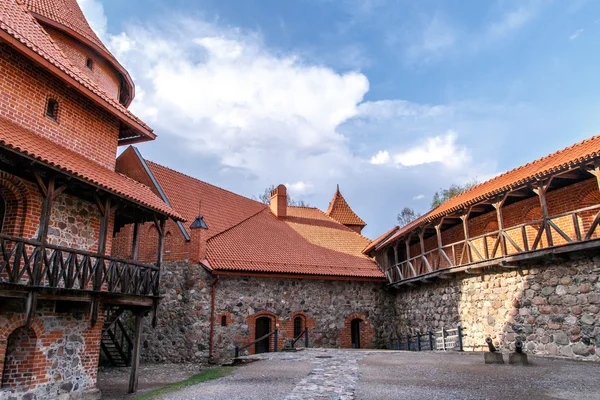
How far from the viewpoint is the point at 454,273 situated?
46.8ft

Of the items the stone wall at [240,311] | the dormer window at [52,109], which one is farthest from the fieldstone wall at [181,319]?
the dormer window at [52,109]

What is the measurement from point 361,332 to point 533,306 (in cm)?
785

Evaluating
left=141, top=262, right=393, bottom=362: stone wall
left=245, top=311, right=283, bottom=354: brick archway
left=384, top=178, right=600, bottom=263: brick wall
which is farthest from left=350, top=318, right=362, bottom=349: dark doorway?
left=384, top=178, right=600, bottom=263: brick wall

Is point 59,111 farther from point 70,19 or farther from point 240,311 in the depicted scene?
point 240,311

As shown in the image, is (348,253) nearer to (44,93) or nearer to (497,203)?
(497,203)

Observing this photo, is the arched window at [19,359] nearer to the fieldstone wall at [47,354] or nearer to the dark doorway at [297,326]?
the fieldstone wall at [47,354]

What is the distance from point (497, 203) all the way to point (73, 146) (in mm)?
10480

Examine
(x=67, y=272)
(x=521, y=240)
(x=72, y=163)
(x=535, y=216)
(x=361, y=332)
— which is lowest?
(x=361, y=332)

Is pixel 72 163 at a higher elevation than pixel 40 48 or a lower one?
lower

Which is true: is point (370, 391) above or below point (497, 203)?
below

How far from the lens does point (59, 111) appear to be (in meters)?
10.2

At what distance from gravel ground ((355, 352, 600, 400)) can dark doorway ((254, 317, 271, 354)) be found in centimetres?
639

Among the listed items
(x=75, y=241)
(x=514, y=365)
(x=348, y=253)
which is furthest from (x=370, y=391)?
(x=348, y=253)

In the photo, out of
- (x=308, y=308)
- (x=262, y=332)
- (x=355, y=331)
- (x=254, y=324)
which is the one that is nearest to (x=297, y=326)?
(x=308, y=308)
